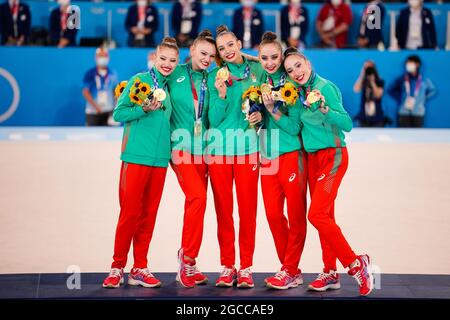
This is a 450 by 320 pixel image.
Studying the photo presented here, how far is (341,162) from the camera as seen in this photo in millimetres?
6410

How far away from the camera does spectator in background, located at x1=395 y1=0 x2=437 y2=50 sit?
15773mm

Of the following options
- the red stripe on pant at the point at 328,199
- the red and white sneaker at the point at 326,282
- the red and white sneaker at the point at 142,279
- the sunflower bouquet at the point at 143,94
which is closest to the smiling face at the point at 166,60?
the sunflower bouquet at the point at 143,94

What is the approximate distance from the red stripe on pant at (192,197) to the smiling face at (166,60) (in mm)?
580

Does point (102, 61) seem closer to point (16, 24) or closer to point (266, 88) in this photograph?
point (16, 24)

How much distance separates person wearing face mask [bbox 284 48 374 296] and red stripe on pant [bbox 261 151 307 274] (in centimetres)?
10

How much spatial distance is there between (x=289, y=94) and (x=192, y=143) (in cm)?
80

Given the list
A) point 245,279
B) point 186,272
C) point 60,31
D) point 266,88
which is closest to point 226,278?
point 245,279

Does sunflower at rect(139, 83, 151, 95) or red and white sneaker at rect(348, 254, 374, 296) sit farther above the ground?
sunflower at rect(139, 83, 151, 95)

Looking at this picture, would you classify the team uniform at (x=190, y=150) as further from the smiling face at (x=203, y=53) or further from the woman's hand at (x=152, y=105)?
the woman's hand at (x=152, y=105)

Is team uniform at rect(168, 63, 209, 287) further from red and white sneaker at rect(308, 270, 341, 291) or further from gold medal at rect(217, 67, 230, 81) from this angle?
red and white sneaker at rect(308, 270, 341, 291)

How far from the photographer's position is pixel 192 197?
6.43m

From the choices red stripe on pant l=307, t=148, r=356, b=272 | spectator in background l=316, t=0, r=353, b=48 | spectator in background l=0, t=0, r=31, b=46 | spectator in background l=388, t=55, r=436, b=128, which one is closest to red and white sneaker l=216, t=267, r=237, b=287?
red stripe on pant l=307, t=148, r=356, b=272
